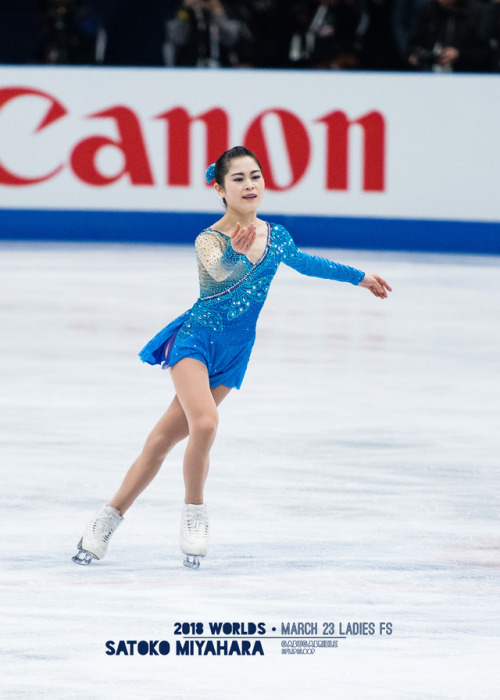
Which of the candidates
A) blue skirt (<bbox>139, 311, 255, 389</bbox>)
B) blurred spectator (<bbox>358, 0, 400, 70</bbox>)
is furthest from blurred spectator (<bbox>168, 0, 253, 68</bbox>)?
blue skirt (<bbox>139, 311, 255, 389</bbox>)

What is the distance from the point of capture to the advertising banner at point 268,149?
10703mm

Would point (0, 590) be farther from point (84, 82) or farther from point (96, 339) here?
point (84, 82)

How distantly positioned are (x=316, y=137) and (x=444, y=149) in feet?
Answer: 3.13

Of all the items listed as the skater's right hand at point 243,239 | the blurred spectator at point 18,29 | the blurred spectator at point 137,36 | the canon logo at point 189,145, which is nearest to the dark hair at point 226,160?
the skater's right hand at point 243,239

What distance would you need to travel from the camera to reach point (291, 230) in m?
10.9

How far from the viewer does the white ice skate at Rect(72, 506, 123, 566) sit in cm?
373

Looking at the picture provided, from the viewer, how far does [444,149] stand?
10.7 meters

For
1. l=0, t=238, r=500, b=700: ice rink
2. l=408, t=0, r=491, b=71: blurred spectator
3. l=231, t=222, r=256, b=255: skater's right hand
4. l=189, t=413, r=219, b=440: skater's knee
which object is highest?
l=408, t=0, r=491, b=71: blurred spectator

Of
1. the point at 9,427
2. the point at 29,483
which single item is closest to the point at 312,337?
the point at 9,427

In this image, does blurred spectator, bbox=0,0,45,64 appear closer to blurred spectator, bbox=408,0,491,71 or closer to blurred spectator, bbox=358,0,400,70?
blurred spectator, bbox=358,0,400,70

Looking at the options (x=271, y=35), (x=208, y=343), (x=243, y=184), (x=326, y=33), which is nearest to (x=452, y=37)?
(x=326, y=33)

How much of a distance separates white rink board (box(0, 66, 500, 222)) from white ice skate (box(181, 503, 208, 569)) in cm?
719

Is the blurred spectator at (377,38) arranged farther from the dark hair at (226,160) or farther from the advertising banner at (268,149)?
the dark hair at (226,160)

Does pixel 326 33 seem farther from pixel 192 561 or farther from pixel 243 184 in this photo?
pixel 192 561
